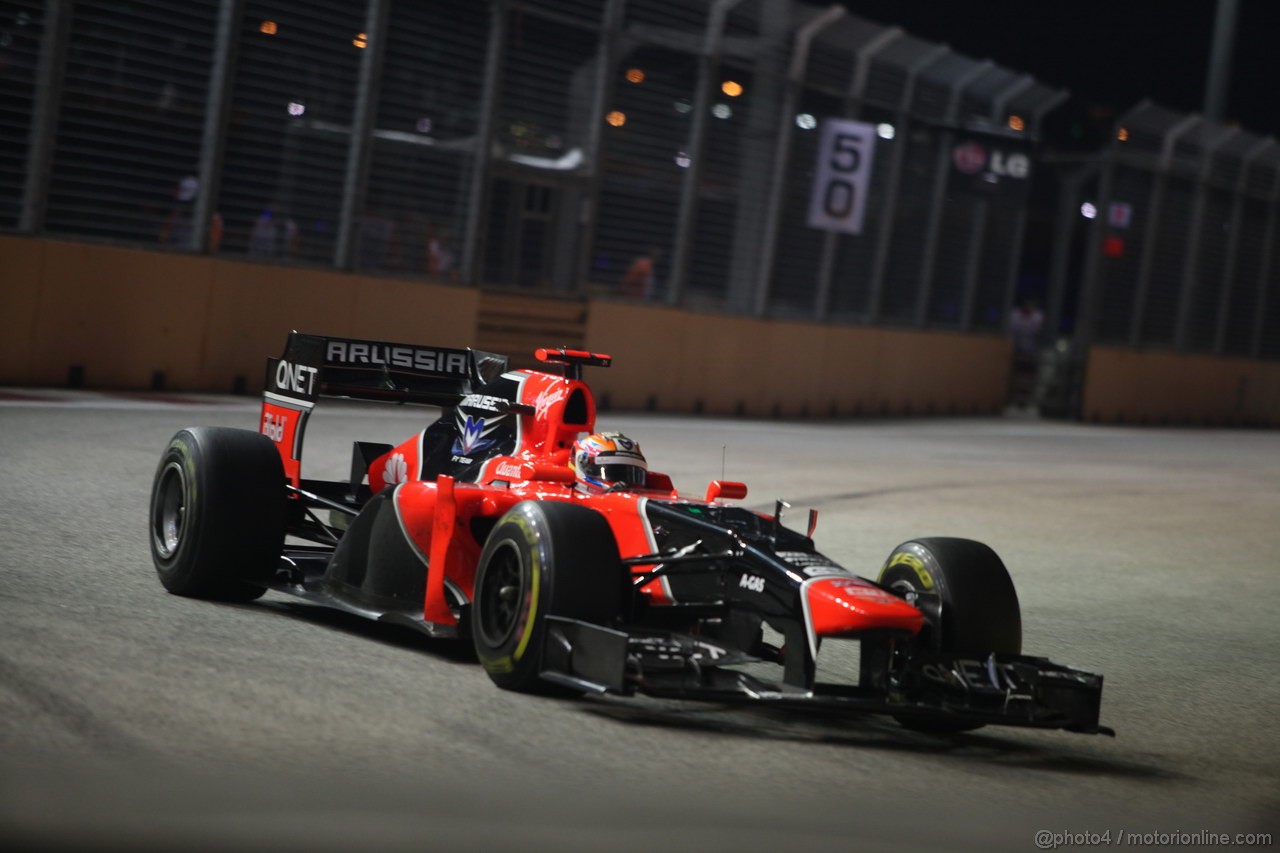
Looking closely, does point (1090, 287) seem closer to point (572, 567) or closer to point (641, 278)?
point (641, 278)

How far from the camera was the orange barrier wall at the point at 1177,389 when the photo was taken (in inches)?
1171

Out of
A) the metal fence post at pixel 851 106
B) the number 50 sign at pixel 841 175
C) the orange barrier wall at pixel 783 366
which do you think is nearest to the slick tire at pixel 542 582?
the orange barrier wall at pixel 783 366

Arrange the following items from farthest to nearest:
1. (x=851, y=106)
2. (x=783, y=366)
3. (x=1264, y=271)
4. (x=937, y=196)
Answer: (x=1264, y=271) < (x=937, y=196) < (x=851, y=106) < (x=783, y=366)

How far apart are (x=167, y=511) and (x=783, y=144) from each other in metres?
16.9

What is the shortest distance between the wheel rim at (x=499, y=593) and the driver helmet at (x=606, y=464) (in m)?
0.74

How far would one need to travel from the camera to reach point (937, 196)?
25875 mm

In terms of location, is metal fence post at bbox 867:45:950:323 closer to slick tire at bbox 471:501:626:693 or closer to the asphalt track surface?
the asphalt track surface

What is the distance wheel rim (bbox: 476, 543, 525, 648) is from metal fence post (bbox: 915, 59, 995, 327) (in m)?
20.8

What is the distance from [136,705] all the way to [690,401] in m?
17.8

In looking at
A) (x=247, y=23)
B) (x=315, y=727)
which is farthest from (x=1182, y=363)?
(x=315, y=727)

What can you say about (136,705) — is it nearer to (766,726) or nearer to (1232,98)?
(766,726)

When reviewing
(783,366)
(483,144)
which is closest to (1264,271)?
A: (783,366)

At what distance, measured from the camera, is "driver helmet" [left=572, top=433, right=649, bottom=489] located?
6.62m

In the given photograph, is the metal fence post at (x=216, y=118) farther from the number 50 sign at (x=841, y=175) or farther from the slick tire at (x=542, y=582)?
the slick tire at (x=542, y=582)
